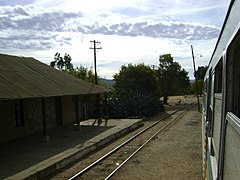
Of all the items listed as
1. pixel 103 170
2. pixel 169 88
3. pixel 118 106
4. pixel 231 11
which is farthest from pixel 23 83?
pixel 169 88

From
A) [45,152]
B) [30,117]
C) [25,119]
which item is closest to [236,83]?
[45,152]

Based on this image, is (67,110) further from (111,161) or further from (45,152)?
(111,161)

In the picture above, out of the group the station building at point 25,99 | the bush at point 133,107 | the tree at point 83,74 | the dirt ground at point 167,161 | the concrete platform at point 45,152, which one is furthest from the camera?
the tree at point 83,74

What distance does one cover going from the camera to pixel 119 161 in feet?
38.8

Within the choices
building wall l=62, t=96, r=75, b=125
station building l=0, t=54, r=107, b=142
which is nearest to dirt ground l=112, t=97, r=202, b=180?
station building l=0, t=54, r=107, b=142

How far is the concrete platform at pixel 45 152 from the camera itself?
9.43 m

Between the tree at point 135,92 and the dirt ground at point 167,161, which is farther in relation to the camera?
the tree at point 135,92

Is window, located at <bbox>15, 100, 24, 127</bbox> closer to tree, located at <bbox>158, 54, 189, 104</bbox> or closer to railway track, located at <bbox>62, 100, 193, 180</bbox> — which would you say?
railway track, located at <bbox>62, 100, 193, 180</bbox>

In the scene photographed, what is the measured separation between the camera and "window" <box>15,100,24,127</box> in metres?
16.6

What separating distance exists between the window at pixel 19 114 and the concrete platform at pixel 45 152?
3.47ft

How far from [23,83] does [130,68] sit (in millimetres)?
28764

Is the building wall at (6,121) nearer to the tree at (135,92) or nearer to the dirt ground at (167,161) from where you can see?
the dirt ground at (167,161)

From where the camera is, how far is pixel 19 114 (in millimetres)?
16938

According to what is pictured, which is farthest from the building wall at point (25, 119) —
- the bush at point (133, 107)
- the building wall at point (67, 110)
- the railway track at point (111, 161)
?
the bush at point (133, 107)
